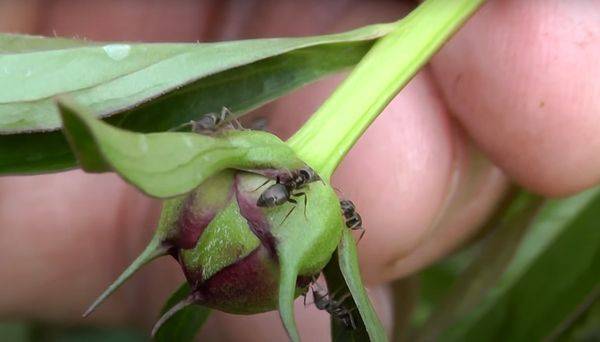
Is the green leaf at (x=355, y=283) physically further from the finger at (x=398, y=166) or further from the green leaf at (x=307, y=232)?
the finger at (x=398, y=166)

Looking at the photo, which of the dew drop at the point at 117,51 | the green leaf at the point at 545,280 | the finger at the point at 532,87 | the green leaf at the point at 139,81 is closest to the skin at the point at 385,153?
the finger at the point at 532,87

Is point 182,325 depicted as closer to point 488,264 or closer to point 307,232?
point 307,232

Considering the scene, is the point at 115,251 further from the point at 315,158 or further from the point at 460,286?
the point at 315,158

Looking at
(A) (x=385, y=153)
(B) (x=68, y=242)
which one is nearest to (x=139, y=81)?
(A) (x=385, y=153)

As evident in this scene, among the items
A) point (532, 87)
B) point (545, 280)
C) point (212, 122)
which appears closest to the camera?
point (212, 122)

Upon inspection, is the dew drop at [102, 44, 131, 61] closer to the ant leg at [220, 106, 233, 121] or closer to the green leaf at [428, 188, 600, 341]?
the ant leg at [220, 106, 233, 121]

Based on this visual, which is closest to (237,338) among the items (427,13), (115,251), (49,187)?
(115,251)

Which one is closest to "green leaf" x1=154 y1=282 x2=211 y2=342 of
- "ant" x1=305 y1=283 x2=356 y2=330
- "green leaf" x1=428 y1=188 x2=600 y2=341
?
"ant" x1=305 y1=283 x2=356 y2=330
